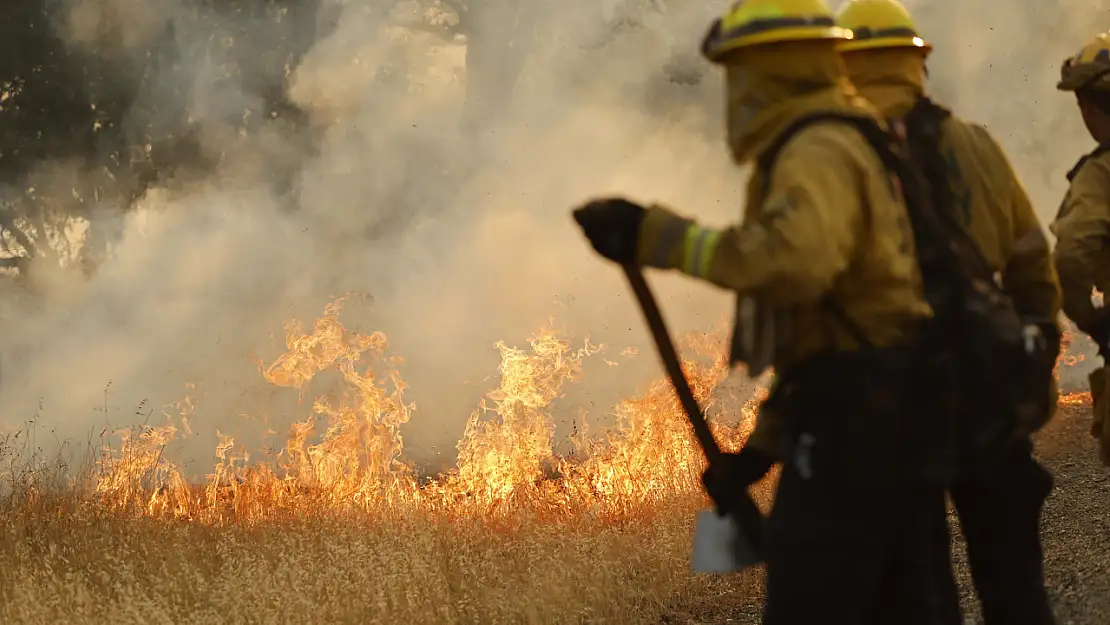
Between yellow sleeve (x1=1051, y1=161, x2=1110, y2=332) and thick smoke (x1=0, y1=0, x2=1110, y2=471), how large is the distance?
657 cm

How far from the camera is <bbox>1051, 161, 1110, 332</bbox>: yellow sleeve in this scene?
144 inches

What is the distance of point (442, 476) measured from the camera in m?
7.70

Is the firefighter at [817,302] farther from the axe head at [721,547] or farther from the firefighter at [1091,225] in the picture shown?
the firefighter at [1091,225]

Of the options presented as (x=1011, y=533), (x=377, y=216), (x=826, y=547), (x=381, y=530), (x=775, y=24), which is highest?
(x=377, y=216)

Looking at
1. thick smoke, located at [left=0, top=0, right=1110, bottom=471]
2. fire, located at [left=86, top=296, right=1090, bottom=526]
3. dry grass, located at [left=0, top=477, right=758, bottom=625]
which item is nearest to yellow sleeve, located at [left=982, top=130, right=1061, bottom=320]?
dry grass, located at [left=0, top=477, right=758, bottom=625]

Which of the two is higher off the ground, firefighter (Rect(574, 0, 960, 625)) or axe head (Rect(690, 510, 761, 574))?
firefighter (Rect(574, 0, 960, 625))

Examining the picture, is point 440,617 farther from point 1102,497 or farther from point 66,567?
point 1102,497

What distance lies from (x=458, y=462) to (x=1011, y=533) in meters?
5.19

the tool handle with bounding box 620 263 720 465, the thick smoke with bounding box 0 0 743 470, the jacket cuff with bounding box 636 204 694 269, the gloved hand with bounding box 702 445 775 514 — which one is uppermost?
the thick smoke with bounding box 0 0 743 470

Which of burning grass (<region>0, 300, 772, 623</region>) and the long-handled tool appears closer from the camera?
the long-handled tool

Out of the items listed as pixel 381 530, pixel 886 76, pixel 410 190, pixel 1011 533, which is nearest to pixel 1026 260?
pixel 886 76

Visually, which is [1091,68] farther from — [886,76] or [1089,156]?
[886,76]

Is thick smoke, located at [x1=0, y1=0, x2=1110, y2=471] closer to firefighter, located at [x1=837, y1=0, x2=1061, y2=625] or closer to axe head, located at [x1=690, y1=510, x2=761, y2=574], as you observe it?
firefighter, located at [x1=837, y1=0, x2=1061, y2=625]

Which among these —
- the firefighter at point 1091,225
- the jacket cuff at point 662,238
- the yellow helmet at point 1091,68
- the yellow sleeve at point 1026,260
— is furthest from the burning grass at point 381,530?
Result: the jacket cuff at point 662,238
